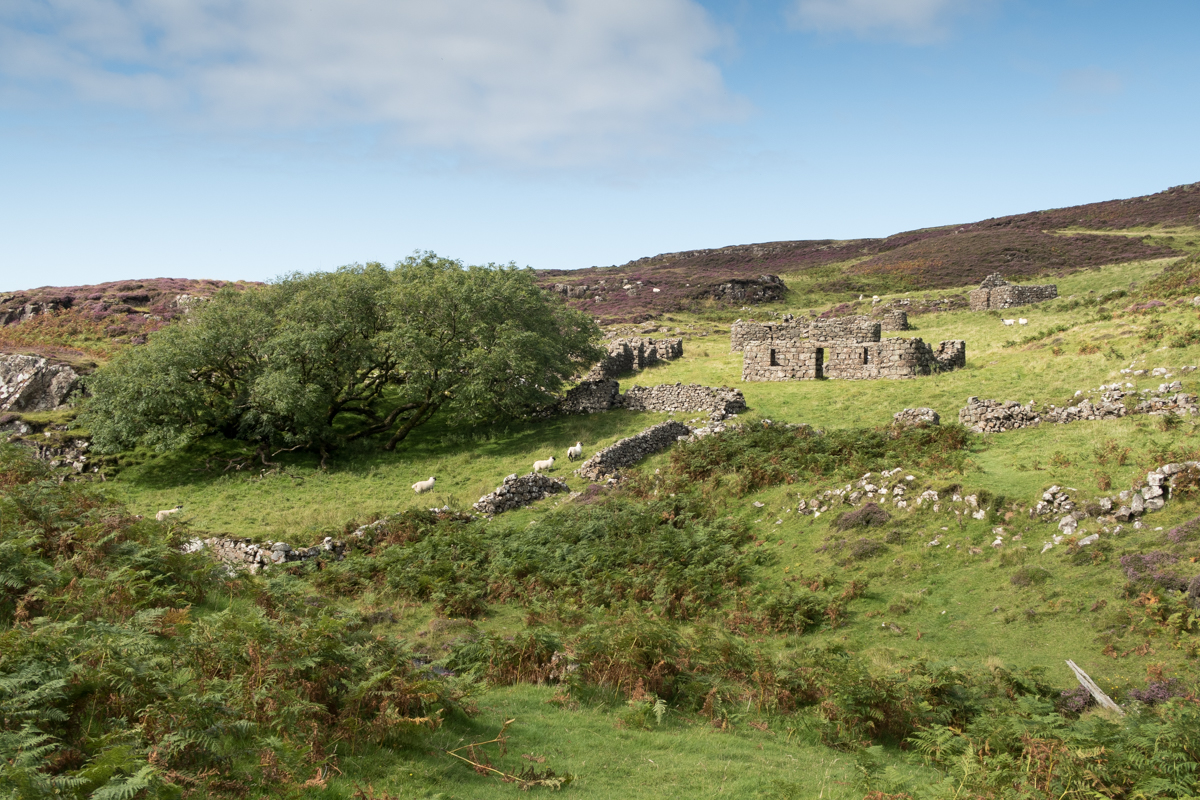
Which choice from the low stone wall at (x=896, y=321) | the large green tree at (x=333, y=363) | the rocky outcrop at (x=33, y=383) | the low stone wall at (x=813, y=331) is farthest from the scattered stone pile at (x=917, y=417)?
the rocky outcrop at (x=33, y=383)

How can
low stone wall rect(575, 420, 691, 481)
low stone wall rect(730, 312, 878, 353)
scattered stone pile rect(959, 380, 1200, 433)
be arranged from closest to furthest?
1. scattered stone pile rect(959, 380, 1200, 433)
2. low stone wall rect(575, 420, 691, 481)
3. low stone wall rect(730, 312, 878, 353)

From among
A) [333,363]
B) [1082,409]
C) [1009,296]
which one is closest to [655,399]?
[333,363]

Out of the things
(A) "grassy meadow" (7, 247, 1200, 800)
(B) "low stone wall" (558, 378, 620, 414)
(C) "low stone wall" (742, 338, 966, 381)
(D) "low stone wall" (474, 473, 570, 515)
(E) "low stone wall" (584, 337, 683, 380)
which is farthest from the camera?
(E) "low stone wall" (584, 337, 683, 380)

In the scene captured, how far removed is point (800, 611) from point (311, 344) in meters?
23.0

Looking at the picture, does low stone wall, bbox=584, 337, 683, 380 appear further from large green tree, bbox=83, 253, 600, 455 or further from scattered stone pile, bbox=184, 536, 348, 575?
scattered stone pile, bbox=184, 536, 348, 575

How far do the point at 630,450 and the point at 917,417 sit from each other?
9025 millimetres

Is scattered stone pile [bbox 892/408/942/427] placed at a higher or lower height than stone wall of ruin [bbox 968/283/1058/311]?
lower

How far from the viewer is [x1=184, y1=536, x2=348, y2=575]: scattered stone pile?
17922 millimetres

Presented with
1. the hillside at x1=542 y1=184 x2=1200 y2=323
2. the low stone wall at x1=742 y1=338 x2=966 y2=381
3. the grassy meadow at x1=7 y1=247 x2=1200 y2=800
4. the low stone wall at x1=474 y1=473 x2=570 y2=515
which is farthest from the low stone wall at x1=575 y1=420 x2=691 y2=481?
the hillside at x1=542 y1=184 x2=1200 y2=323

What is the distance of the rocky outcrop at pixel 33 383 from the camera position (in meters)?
30.9

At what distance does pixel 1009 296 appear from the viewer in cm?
4306

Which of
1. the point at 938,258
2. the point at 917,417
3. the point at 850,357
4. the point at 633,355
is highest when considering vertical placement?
the point at 938,258

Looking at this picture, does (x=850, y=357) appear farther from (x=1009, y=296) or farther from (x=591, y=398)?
(x=1009, y=296)

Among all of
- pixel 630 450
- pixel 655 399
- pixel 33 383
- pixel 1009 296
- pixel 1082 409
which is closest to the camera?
pixel 1082 409
